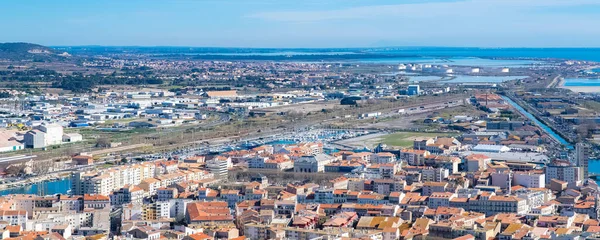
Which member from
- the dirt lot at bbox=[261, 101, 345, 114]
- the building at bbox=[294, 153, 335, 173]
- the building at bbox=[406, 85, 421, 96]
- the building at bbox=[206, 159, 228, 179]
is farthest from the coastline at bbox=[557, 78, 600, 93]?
the building at bbox=[206, 159, 228, 179]

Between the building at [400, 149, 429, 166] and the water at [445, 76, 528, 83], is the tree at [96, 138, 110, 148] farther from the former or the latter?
the water at [445, 76, 528, 83]

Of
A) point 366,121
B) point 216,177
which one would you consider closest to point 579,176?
point 216,177

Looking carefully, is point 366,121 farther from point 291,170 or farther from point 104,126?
point 291,170

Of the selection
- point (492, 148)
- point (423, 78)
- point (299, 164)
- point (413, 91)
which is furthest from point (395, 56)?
point (299, 164)

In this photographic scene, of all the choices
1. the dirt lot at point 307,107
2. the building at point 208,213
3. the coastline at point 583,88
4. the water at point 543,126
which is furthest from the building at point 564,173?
the coastline at point 583,88

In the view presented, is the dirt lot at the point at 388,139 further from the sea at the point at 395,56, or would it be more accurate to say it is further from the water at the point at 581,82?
the sea at the point at 395,56

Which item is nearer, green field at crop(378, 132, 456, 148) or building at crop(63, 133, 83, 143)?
green field at crop(378, 132, 456, 148)

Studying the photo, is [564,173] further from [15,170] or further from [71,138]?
[71,138]
